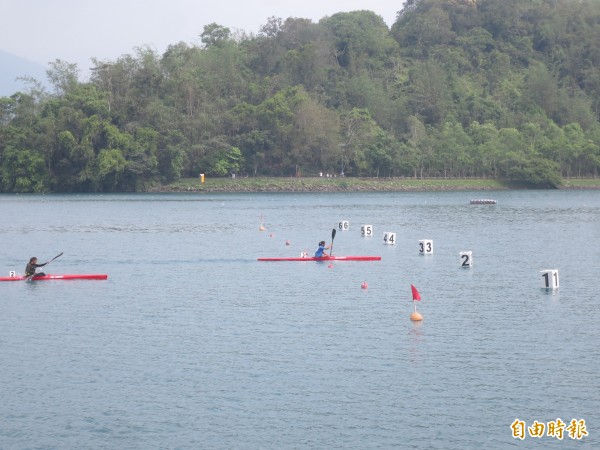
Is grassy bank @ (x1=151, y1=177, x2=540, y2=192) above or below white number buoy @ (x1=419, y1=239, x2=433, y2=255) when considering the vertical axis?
above

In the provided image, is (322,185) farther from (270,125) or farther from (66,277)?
(66,277)

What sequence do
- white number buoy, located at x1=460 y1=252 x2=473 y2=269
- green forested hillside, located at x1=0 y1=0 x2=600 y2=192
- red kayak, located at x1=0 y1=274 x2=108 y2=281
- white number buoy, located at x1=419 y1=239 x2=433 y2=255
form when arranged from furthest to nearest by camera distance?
1. green forested hillside, located at x1=0 y1=0 x2=600 y2=192
2. white number buoy, located at x1=419 y1=239 x2=433 y2=255
3. white number buoy, located at x1=460 y1=252 x2=473 y2=269
4. red kayak, located at x1=0 y1=274 x2=108 y2=281

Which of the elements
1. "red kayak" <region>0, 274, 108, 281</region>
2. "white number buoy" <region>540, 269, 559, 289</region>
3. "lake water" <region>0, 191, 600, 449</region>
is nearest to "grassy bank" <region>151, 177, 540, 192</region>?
"lake water" <region>0, 191, 600, 449</region>

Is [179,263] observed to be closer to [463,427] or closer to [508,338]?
[508,338]

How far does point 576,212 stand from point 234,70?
8566 centimetres

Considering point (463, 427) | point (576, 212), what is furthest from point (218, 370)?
point (576, 212)

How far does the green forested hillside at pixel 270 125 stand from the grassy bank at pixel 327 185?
2.11 m

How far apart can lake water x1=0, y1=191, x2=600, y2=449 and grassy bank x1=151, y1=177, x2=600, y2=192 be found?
80.6 m

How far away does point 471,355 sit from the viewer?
31.1 metres

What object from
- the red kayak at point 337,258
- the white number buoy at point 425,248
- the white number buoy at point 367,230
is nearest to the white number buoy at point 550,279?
the red kayak at point 337,258

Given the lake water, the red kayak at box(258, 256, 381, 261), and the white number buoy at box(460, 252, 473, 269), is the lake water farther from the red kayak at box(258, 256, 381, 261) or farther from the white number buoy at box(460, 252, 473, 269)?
the red kayak at box(258, 256, 381, 261)

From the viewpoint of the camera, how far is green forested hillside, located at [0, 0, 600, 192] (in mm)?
144375

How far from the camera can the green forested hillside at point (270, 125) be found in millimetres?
144375

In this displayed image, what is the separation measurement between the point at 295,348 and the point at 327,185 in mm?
118745
